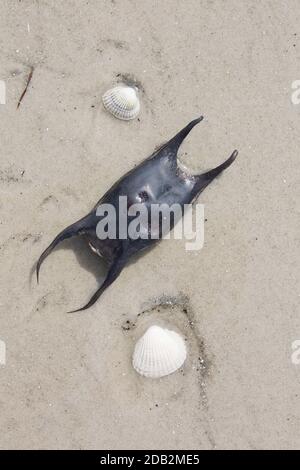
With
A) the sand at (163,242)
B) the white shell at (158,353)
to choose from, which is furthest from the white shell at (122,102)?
the white shell at (158,353)

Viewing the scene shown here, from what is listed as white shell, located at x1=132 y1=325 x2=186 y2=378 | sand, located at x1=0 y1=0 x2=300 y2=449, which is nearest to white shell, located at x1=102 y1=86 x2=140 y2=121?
sand, located at x1=0 y1=0 x2=300 y2=449

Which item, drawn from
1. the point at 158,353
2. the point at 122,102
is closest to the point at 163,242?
the point at 158,353

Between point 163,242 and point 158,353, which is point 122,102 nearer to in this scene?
Answer: point 163,242

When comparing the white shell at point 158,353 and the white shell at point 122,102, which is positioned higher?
the white shell at point 122,102

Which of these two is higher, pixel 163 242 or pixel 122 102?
pixel 122 102

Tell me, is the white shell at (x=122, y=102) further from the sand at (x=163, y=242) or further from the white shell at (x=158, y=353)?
the white shell at (x=158, y=353)
